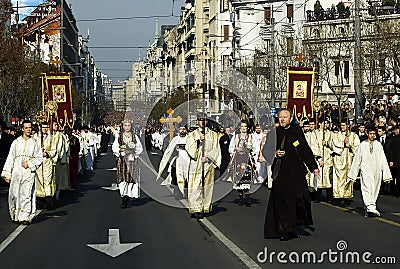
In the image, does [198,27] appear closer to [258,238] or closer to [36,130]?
[36,130]

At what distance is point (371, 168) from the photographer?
49.0 ft

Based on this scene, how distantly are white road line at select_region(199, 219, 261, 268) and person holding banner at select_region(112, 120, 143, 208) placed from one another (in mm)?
3167

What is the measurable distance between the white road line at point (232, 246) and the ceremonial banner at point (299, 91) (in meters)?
13.1

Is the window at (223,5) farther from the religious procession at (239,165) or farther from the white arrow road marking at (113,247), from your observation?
the white arrow road marking at (113,247)

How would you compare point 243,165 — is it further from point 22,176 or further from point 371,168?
point 22,176

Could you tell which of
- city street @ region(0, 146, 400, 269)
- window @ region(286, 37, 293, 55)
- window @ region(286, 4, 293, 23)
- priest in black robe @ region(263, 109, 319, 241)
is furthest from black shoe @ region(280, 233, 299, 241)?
window @ region(286, 4, 293, 23)

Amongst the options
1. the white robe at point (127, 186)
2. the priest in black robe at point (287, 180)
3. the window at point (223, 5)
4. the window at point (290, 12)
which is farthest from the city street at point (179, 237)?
the window at point (223, 5)

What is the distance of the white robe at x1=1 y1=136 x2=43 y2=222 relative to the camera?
1438 cm

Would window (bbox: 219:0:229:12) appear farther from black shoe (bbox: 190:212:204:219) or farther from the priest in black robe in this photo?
the priest in black robe

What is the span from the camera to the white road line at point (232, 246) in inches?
385

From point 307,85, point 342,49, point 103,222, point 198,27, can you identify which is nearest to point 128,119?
point 103,222

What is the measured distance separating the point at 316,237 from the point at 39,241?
436cm

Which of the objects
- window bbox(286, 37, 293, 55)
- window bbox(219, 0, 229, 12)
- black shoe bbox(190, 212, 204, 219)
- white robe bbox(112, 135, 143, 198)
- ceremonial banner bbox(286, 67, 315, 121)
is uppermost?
window bbox(219, 0, 229, 12)
